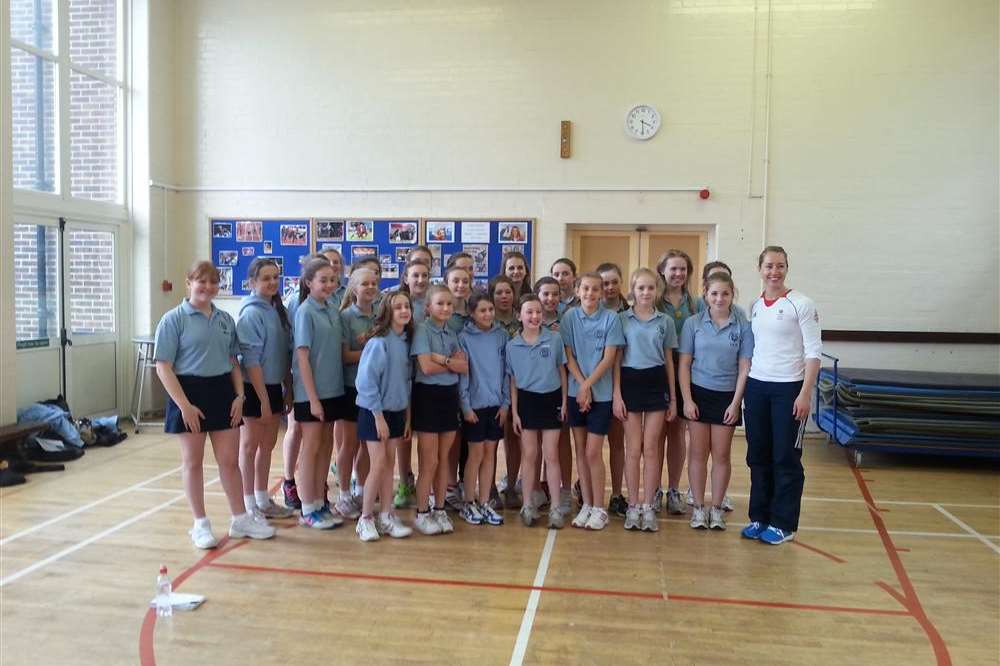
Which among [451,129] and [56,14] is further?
[451,129]

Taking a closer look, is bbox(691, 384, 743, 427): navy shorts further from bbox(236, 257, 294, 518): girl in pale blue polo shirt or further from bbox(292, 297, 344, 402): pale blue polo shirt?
bbox(236, 257, 294, 518): girl in pale blue polo shirt

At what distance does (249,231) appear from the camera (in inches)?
325

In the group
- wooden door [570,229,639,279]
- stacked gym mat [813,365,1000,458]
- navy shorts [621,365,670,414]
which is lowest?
stacked gym mat [813,365,1000,458]

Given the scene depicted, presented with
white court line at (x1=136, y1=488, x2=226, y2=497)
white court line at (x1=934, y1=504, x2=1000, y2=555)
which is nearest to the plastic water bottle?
white court line at (x1=136, y1=488, x2=226, y2=497)

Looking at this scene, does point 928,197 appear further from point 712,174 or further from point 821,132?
point 712,174

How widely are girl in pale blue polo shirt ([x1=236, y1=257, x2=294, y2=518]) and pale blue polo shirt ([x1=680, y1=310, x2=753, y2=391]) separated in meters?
2.41

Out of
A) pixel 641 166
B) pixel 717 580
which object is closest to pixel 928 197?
pixel 641 166

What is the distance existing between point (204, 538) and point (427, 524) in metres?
1.20

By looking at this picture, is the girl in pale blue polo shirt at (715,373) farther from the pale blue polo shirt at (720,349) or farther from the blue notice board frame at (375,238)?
the blue notice board frame at (375,238)

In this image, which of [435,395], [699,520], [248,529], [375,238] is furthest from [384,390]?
[375,238]

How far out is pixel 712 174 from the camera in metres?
7.57

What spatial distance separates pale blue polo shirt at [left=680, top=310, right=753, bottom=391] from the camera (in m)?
4.30

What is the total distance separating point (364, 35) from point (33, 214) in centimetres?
368

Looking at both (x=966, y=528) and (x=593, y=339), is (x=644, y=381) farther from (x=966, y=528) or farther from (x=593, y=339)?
(x=966, y=528)
